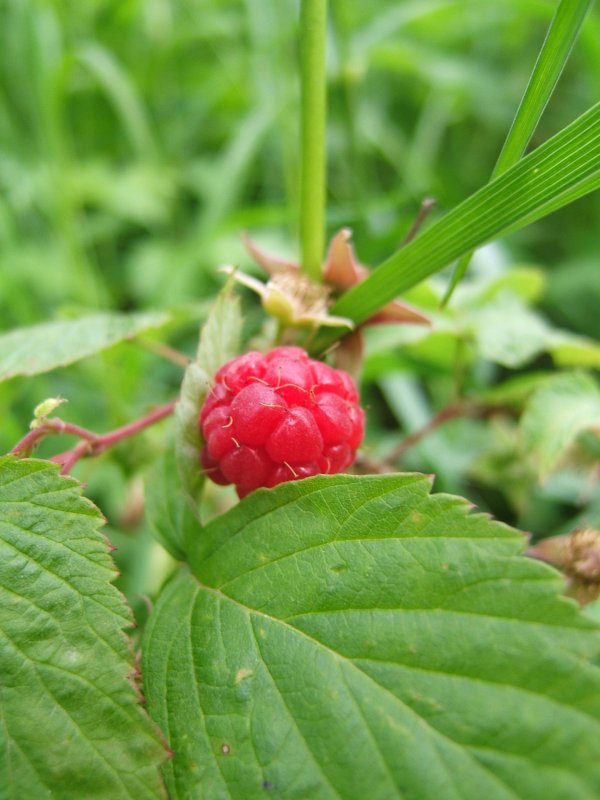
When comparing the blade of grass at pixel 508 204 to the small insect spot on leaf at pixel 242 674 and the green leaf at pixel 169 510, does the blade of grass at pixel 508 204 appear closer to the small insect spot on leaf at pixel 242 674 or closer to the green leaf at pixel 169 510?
the green leaf at pixel 169 510

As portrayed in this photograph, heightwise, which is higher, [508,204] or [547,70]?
[547,70]

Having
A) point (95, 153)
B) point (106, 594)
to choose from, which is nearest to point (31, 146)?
point (95, 153)

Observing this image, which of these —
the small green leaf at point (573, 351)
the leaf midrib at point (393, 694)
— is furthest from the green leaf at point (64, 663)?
the small green leaf at point (573, 351)

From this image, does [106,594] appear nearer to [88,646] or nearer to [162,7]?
[88,646]

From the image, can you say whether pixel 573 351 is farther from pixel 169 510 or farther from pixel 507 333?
pixel 169 510

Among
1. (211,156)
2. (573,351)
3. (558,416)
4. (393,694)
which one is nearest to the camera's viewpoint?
(393,694)

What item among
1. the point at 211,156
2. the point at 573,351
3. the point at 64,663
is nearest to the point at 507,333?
the point at 573,351

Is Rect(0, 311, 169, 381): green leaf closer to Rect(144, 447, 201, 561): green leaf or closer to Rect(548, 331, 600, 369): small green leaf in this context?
Rect(144, 447, 201, 561): green leaf
